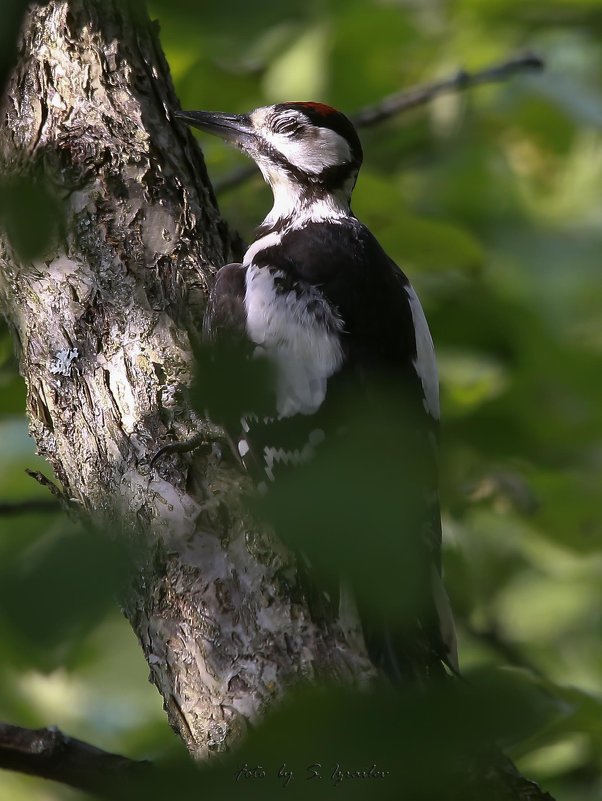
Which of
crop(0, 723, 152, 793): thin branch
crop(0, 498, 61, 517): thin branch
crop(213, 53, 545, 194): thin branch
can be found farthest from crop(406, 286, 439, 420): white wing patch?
crop(213, 53, 545, 194): thin branch

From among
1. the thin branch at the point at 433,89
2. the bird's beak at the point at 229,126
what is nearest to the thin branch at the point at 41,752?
the bird's beak at the point at 229,126

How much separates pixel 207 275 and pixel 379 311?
420 millimetres

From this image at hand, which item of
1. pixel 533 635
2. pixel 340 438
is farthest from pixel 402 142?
pixel 340 438

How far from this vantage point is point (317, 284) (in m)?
2.37

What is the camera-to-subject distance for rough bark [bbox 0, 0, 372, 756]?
1743 mm

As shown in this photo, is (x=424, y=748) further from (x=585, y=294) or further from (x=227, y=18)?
(x=585, y=294)

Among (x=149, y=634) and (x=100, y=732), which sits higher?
(x=149, y=634)

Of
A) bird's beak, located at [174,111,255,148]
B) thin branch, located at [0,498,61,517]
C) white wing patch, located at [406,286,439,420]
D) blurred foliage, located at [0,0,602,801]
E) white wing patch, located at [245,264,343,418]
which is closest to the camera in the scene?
white wing patch, located at [245,264,343,418]

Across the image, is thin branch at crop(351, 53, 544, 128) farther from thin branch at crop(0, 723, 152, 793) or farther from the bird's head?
thin branch at crop(0, 723, 152, 793)

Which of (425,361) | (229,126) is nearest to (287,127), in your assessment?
(229,126)

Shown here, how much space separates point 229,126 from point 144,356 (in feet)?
4.18

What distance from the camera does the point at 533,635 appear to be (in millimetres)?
3145

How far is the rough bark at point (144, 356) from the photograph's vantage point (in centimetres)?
174

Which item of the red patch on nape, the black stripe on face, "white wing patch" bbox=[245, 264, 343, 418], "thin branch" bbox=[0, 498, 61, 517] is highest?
the red patch on nape
